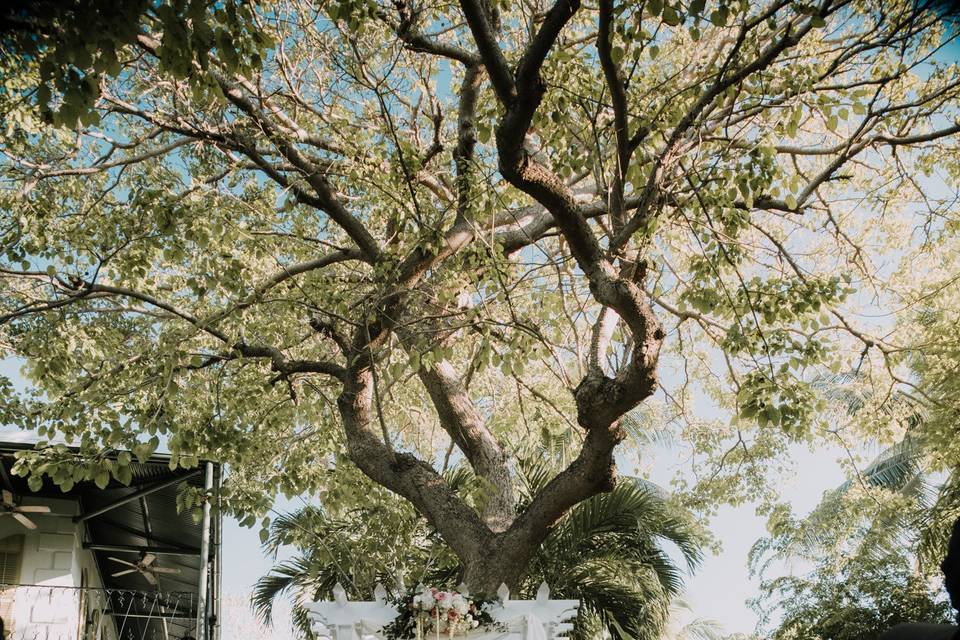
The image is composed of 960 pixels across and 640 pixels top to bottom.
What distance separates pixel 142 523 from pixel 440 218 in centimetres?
990

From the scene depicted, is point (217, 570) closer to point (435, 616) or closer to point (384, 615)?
point (384, 615)

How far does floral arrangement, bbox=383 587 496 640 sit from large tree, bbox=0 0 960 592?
0.72 m

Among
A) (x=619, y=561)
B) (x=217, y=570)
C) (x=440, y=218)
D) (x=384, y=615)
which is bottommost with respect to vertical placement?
(x=384, y=615)

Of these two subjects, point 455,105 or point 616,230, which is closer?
point 616,230

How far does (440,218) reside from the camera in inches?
253

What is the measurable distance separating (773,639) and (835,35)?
666 centimetres

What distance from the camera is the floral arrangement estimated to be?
212 inches

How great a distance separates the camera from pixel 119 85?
805 cm

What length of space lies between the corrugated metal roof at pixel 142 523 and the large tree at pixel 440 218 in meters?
2.16

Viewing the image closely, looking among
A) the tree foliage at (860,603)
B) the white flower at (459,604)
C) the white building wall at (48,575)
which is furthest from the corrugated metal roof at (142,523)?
the tree foliage at (860,603)

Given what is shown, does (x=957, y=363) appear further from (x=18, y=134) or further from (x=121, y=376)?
(x=18, y=134)

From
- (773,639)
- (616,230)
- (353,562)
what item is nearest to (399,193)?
(616,230)

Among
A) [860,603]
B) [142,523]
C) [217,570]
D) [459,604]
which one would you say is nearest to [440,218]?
[459,604]

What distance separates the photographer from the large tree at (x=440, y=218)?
490 cm
